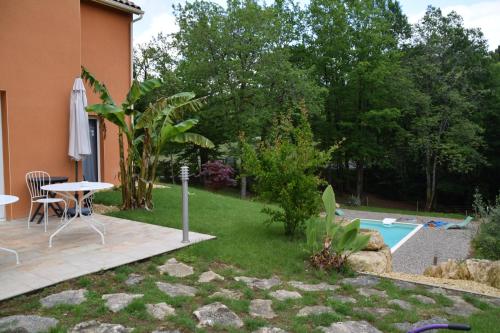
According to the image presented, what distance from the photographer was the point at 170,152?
24.3 metres

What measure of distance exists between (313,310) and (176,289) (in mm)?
1594

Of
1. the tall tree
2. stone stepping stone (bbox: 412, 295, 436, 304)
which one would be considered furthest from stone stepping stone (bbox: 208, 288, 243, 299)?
the tall tree

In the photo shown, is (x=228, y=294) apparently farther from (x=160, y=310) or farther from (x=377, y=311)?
(x=377, y=311)

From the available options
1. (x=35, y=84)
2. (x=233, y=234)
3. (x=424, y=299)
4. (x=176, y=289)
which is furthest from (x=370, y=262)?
(x=35, y=84)

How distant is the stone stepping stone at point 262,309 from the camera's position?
426 cm

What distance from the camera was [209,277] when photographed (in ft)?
17.6

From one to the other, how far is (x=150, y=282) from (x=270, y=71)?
1723 centimetres

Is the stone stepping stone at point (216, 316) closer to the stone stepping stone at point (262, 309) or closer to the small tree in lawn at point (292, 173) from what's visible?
the stone stepping stone at point (262, 309)

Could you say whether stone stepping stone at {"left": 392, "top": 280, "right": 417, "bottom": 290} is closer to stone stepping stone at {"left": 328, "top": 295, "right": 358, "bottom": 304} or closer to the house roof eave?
stone stepping stone at {"left": 328, "top": 295, "right": 358, "bottom": 304}

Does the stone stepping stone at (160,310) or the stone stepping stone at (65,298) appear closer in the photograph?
the stone stepping stone at (160,310)

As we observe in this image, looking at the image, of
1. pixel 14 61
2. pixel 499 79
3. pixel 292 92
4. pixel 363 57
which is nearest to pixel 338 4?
pixel 363 57

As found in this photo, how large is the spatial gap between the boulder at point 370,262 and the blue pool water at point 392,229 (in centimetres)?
711

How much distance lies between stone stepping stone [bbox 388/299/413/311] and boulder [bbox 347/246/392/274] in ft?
4.17

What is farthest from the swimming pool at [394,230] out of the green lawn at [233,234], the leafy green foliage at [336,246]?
the leafy green foliage at [336,246]
